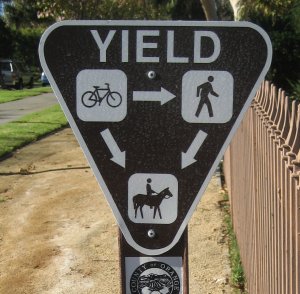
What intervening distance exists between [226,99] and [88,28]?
1.60ft

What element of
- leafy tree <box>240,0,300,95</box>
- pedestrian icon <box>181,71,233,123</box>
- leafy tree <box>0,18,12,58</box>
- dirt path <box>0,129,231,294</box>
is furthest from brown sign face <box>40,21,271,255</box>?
leafy tree <box>0,18,12,58</box>

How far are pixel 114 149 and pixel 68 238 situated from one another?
489 centimetres

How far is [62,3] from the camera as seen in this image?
16.9 m

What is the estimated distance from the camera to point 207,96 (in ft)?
7.03

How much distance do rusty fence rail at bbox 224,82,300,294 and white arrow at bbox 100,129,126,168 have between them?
59 centimetres

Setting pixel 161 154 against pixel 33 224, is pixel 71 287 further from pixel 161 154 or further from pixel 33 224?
pixel 161 154

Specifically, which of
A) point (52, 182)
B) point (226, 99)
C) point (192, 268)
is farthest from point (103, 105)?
point (52, 182)

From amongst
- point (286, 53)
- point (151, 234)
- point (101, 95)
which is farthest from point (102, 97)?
point (286, 53)

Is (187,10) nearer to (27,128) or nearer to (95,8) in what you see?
(95,8)

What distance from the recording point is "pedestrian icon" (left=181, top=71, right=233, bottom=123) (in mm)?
2129

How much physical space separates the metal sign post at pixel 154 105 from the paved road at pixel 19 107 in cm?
1629

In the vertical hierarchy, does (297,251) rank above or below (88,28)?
below

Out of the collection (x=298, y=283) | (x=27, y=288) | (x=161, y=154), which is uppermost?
(x=161, y=154)

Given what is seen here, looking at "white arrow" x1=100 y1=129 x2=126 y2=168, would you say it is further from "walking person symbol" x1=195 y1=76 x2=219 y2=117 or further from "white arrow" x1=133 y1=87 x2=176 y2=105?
"walking person symbol" x1=195 y1=76 x2=219 y2=117
